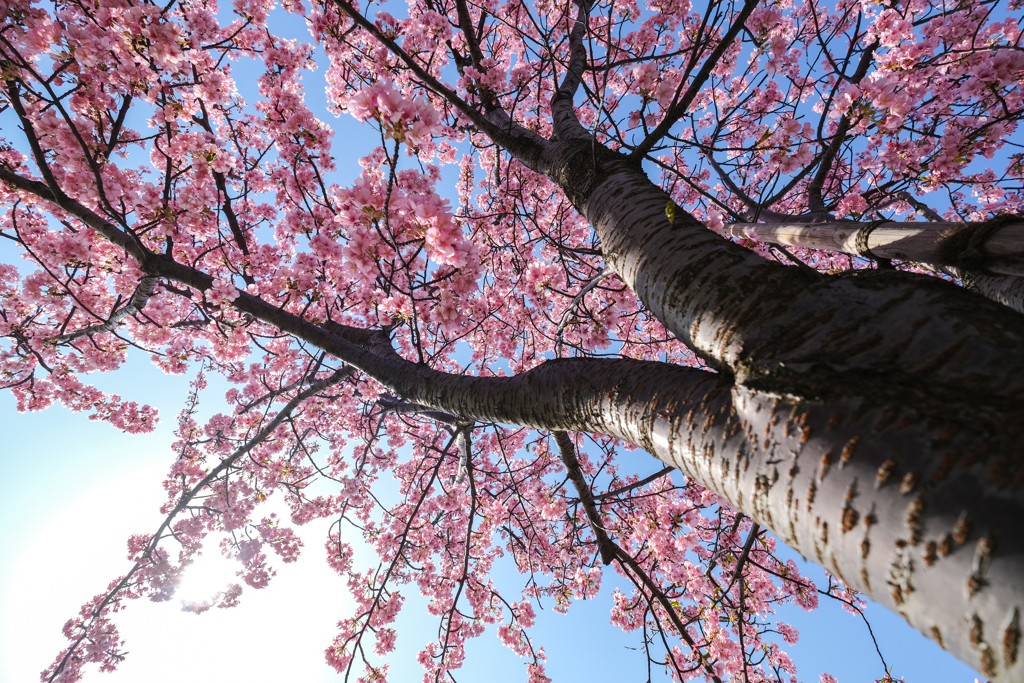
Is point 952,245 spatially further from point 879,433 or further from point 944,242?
point 879,433

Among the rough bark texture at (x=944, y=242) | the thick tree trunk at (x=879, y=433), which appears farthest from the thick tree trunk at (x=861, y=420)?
the rough bark texture at (x=944, y=242)

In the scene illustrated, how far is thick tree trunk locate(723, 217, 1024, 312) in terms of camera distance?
117 centimetres

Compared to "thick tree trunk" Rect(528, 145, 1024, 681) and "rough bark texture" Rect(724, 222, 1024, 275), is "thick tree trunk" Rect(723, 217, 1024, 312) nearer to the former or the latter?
"rough bark texture" Rect(724, 222, 1024, 275)

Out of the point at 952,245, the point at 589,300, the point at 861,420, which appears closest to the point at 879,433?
the point at 861,420

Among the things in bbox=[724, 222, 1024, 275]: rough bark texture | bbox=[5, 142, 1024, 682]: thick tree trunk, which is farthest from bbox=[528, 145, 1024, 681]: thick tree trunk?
bbox=[724, 222, 1024, 275]: rough bark texture

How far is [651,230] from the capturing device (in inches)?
52.9

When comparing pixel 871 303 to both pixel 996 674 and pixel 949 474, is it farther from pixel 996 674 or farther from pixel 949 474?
pixel 996 674

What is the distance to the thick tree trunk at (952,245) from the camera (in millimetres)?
1169

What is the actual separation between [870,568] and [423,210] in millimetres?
1998

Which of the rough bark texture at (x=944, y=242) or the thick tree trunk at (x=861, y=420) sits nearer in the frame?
the thick tree trunk at (x=861, y=420)

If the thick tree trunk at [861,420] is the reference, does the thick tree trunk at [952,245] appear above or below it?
above

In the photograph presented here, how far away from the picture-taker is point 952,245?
4.30ft

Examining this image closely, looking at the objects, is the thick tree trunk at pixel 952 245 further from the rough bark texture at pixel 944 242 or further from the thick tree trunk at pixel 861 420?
the thick tree trunk at pixel 861 420

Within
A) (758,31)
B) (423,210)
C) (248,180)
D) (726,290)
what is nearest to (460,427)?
(423,210)
